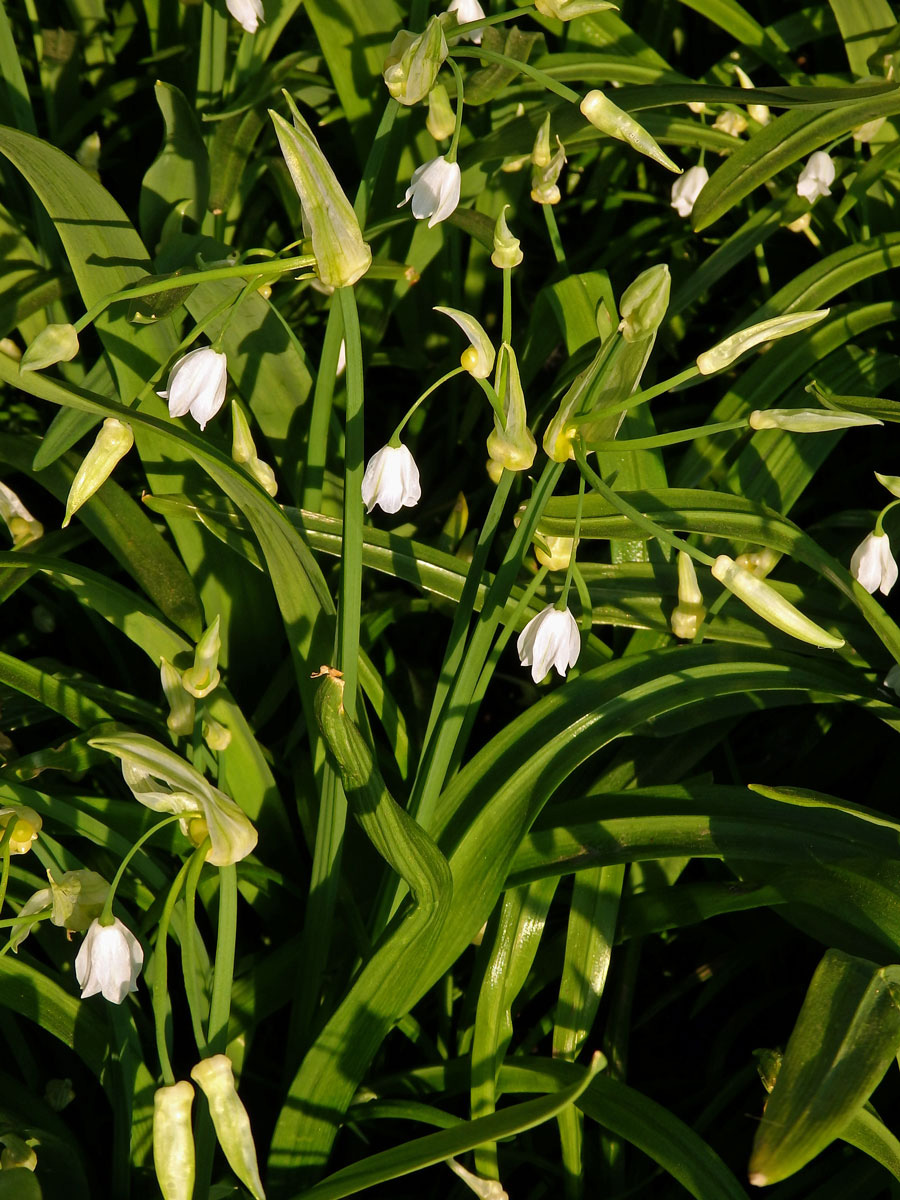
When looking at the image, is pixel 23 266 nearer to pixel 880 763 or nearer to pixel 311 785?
pixel 311 785

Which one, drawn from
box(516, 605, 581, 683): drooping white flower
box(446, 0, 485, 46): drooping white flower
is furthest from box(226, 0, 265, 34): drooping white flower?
box(516, 605, 581, 683): drooping white flower

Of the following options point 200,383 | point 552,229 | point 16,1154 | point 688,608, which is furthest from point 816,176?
point 16,1154

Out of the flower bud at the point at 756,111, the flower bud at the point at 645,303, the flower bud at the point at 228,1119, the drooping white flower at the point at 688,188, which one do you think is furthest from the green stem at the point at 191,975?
the flower bud at the point at 756,111

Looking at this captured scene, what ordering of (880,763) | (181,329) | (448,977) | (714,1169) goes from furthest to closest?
(880,763)
(181,329)
(448,977)
(714,1169)

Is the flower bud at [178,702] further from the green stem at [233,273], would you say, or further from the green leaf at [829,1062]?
the green leaf at [829,1062]

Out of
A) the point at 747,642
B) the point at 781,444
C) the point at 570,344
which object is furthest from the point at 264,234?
the point at 747,642

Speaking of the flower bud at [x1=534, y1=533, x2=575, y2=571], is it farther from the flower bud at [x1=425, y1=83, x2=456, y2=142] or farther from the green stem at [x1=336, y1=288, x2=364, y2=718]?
the flower bud at [x1=425, y1=83, x2=456, y2=142]
